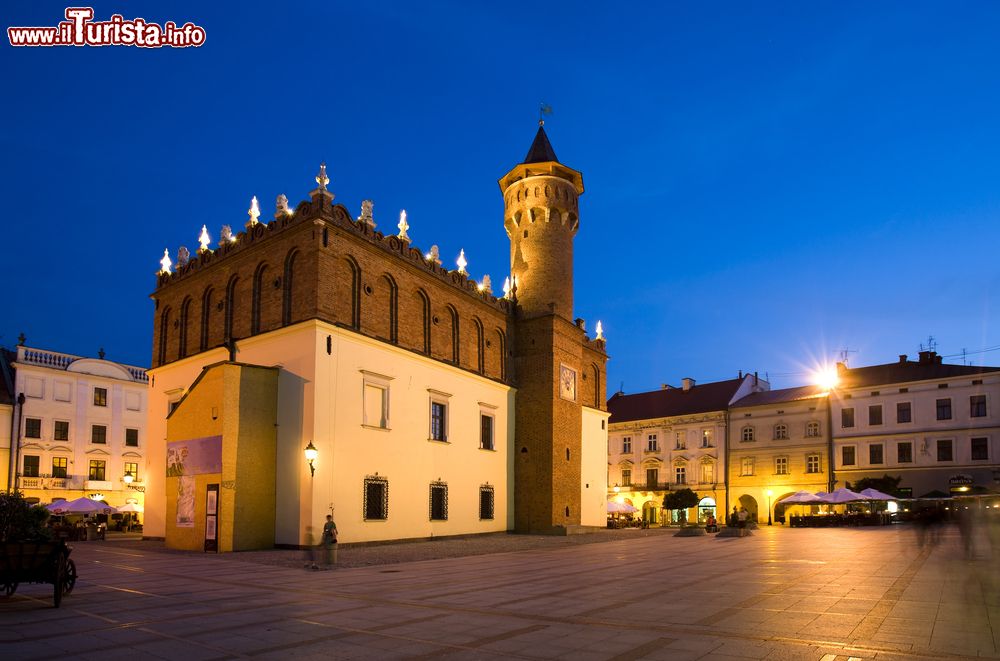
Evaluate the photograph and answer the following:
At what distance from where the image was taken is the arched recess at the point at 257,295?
91.9 feet

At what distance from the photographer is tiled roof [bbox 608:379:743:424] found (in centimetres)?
6278

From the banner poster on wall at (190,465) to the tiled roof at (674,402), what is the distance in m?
46.1

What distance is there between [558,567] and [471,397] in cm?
1595

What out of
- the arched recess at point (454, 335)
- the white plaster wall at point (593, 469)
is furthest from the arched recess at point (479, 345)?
the white plaster wall at point (593, 469)

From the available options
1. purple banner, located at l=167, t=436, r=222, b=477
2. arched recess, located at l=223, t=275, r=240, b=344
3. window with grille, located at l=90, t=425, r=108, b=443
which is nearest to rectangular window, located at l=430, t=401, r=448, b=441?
arched recess, located at l=223, t=275, r=240, b=344

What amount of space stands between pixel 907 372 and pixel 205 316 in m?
47.8

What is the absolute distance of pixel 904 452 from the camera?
167ft

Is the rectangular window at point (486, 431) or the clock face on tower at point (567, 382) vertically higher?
the clock face on tower at point (567, 382)

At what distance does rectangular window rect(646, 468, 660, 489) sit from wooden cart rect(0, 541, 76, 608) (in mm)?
55886

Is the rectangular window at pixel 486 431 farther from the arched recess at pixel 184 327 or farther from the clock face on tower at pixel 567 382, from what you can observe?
the arched recess at pixel 184 327

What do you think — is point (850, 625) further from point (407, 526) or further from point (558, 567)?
point (407, 526)

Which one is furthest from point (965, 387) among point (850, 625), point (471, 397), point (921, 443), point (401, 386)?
point (850, 625)

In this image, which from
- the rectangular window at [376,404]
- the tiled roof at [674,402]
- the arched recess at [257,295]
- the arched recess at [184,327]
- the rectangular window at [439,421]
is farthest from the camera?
the tiled roof at [674,402]

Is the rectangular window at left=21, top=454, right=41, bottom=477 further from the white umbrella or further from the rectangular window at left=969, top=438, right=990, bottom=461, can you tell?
the rectangular window at left=969, top=438, right=990, bottom=461
